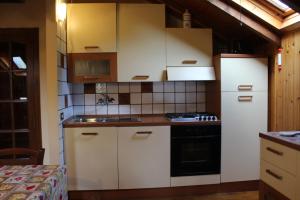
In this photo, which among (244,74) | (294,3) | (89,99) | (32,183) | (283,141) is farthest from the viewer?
(89,99)

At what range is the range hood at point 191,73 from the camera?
111 inches

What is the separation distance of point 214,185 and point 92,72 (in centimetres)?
181

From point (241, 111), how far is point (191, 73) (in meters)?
0.68

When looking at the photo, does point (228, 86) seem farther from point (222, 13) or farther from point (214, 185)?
point (214, 185)

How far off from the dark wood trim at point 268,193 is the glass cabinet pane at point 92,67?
184 cm

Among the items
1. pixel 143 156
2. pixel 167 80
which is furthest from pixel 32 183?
pixel 167 80

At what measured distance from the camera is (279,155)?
1.81 m

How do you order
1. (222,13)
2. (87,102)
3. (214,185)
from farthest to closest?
1. (87,102)
2. (214,185)
3. (222,13)

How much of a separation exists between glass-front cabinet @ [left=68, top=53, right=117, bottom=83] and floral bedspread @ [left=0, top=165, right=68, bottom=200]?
1427 mm

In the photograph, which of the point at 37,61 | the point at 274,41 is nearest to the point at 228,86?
the point at 274,41

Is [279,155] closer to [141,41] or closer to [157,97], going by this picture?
[157,97]

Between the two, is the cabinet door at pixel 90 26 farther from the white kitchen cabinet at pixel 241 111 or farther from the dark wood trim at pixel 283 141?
the dark wood trim at pixel 283 141

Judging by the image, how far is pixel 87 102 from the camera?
3.09 m

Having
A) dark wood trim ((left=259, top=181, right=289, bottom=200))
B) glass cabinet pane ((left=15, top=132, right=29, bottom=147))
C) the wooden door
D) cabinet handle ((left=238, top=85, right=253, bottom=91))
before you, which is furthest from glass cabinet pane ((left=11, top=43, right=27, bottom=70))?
dark wood trim ((left=259, top=181, right=289, bottom=200))
